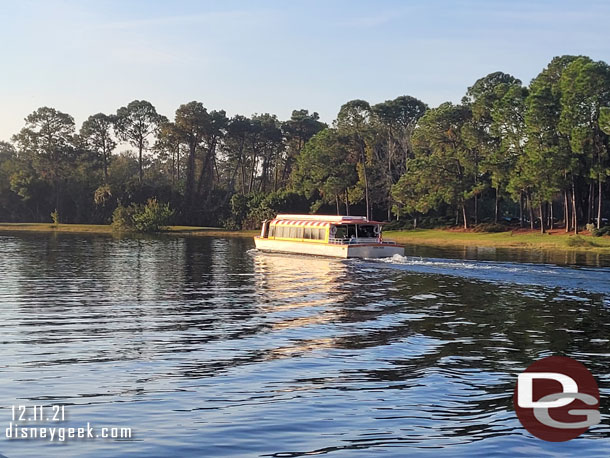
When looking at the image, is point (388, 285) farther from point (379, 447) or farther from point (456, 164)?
point (456, 164)

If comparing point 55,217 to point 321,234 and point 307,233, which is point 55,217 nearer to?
point 307,233

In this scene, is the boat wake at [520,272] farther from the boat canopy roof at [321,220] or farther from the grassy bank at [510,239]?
the grassy bank at [510,239]

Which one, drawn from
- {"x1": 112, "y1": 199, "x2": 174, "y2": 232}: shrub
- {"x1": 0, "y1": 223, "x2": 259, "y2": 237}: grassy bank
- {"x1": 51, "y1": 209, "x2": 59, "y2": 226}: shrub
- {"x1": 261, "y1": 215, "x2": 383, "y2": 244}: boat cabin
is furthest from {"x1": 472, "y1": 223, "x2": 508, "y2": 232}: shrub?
{"x1": 51, "y1": 209, "x2": 59, "y2": 226}: shrub

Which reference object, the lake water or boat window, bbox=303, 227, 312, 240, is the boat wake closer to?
the lake water

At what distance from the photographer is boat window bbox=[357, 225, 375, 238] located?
6172 cm

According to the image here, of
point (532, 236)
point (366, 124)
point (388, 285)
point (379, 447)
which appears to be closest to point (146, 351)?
point (379, 447)

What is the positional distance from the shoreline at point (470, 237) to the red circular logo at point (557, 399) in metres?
54.6

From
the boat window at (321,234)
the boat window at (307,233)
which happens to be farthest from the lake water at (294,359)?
the boat window at (307,233)

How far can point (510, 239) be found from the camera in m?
86.6

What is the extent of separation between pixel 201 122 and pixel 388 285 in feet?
324

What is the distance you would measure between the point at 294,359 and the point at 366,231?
41783 mm

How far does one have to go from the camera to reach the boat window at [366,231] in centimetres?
6172

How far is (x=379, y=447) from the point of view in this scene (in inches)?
528

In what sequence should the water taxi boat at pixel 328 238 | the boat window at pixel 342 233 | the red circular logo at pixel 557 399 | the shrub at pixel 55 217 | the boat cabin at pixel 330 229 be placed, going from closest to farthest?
the red circular logo at pixel 557 399
the water taxi boat at pixel 328 238
the boat cabin at pixel 330 229
the boat window at pixel 342 233
the shrub at pixel 55 217
